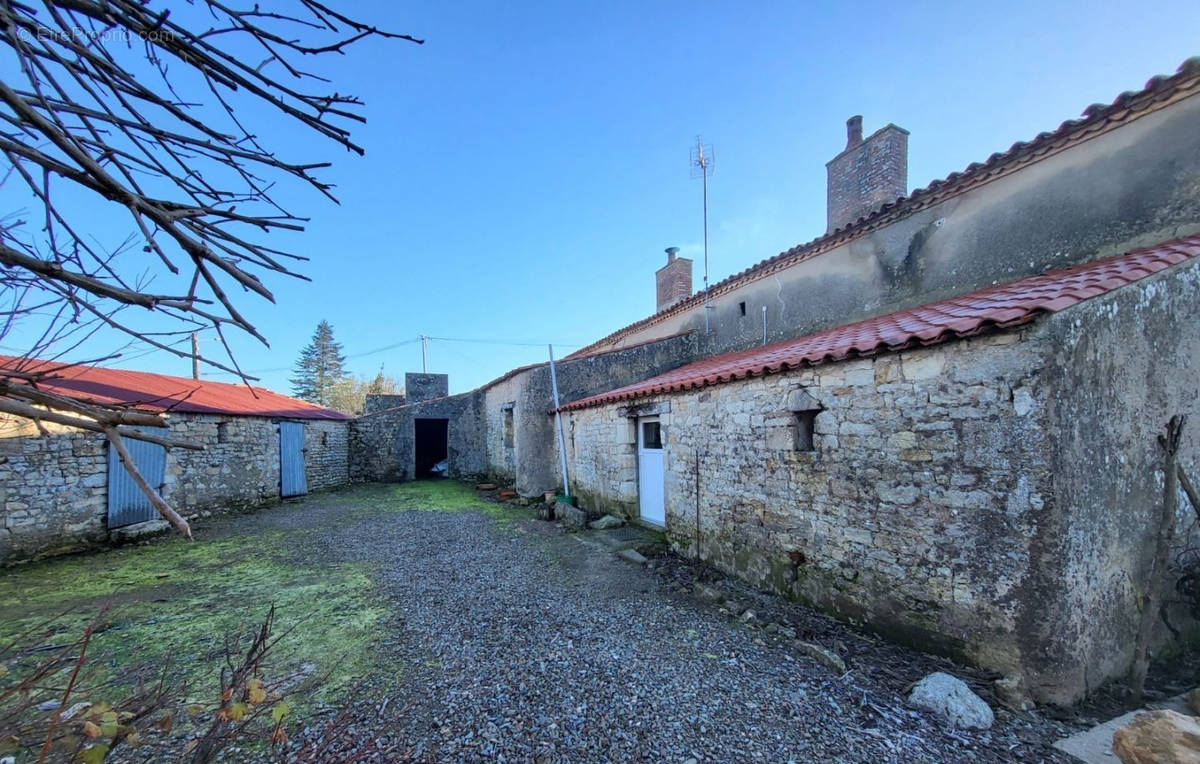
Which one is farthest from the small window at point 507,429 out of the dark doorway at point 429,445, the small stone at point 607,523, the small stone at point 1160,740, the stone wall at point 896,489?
the small stone at point 1160,740

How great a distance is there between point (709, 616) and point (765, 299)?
6.28 meters

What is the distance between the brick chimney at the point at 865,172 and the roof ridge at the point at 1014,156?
4.47 feet

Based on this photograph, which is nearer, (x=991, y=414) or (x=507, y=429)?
(x=991, y=414)

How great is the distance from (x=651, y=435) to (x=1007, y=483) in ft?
17.2

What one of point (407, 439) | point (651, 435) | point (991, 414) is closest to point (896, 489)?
point (991, 414)

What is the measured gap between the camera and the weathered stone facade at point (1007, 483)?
3102 millimetres

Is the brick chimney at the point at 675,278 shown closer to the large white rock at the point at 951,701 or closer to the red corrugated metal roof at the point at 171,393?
the red corrugated metal roof at the point at 171,393

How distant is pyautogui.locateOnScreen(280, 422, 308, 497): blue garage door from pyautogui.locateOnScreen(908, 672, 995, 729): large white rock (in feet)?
46.7

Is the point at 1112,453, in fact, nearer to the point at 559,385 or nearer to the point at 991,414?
the point at 991,414

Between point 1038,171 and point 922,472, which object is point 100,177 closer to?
point 922,472

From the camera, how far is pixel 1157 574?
3.28 metres

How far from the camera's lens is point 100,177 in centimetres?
150

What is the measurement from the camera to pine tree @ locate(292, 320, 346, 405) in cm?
4068

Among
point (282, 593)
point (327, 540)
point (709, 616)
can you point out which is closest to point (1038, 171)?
point (709, 616)
